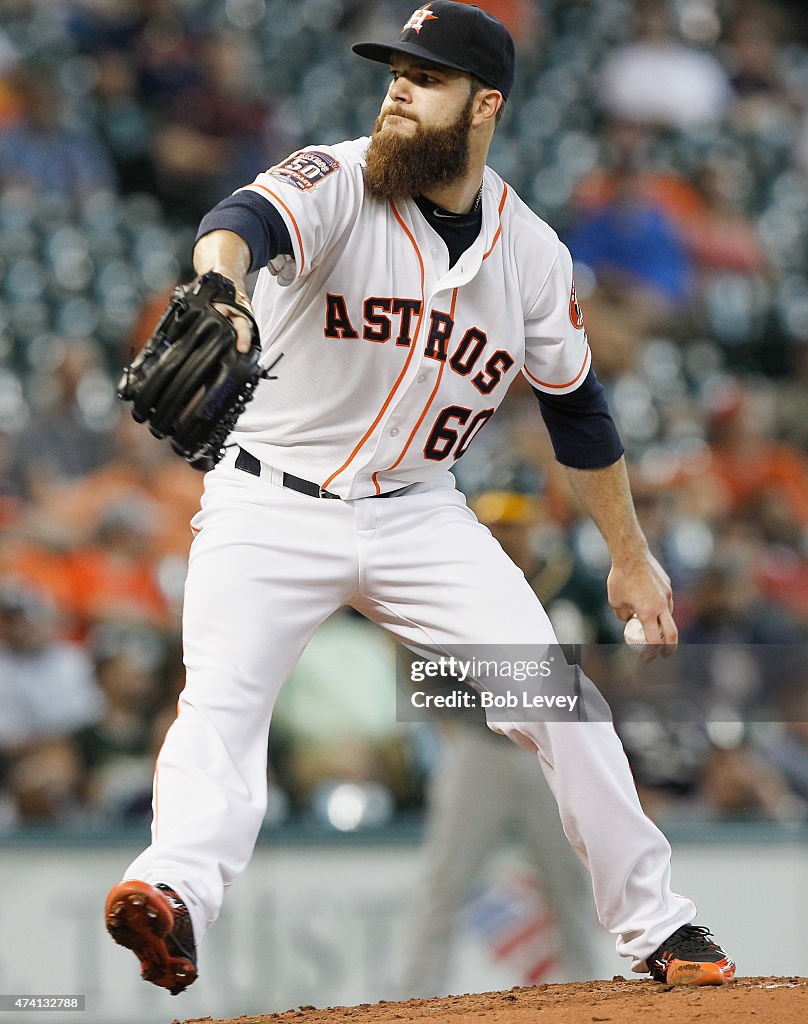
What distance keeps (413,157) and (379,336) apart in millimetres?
360

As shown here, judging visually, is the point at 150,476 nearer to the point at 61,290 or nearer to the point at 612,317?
the point at 61,290

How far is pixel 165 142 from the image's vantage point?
797cm

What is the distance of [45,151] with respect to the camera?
754cm

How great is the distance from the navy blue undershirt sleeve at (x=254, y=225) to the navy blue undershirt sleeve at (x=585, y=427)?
0.82 metres

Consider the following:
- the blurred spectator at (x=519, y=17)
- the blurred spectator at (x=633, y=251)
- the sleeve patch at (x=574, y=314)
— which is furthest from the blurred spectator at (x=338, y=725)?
the blurred spectator at (x=519, y=17)

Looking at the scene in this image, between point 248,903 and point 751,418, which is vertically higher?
point 751,418

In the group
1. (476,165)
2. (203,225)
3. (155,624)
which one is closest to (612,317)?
(155,624)

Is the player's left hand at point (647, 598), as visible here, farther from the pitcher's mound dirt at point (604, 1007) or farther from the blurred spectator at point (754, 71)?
the blurred spectator at point (754, 71)

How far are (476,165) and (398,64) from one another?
0.83 ft

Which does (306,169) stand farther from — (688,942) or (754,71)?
(754,71)

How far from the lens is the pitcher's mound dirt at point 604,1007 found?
2.60m

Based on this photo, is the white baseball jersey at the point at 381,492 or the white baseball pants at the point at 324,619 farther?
the white baseball jersey at the point at 381,492

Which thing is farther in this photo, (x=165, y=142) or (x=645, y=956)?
(x=165, y=142)

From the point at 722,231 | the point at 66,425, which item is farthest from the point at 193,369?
the point at 722,231
